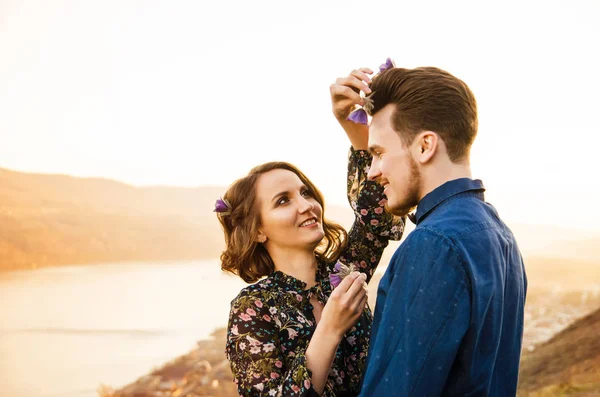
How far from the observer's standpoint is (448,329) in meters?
1.07

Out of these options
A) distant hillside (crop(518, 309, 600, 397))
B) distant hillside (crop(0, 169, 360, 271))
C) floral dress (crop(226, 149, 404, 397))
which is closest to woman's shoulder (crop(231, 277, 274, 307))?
floral dress (crop(226, 149, 404, 397))

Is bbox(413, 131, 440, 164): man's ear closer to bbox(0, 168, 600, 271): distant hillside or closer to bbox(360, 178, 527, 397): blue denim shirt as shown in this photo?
bbox(360, 178, 527, 397): blue denim shirt

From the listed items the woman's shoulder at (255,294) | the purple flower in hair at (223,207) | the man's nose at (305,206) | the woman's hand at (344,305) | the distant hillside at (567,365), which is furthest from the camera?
the distant hillside at (567,365)

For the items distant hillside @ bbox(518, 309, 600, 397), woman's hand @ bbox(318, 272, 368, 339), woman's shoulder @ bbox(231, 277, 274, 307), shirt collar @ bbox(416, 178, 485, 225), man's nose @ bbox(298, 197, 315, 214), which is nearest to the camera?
shirt collar @ bbox(416, 178, 485, 225)

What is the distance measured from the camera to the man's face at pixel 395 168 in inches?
50.1

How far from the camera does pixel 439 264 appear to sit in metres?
1.08

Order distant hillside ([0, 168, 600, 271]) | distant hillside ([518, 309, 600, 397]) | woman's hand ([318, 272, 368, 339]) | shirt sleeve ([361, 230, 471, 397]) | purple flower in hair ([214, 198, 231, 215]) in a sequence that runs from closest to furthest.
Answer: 1. shirt sleeve ([361, 230, 471, 397])
2. woman's hand ([318, 272, 368, 339])
3. purple flower in hair ([214, 198, 231, 215])
4. distant hillside ([518, 309, 600, 397])
5. distant hillside ([0, 168, 600, 271])

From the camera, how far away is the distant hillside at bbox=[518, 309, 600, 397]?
13.3 ft

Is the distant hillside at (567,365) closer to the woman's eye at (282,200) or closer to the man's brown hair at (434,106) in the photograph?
the woman's eye at (282,200)

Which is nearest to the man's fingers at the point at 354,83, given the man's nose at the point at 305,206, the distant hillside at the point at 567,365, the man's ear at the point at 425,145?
the man's ear at the point at 425,145

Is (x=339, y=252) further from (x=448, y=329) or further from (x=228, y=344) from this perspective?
(x=448, y=329)

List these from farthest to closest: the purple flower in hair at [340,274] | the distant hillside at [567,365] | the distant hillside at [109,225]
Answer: the distant hillside at [109,225], the distant hillside at [567,365], the purple flower in hair at [340,274]

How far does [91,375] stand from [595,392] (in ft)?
11.1

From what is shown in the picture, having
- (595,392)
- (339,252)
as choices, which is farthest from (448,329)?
(595,392)
